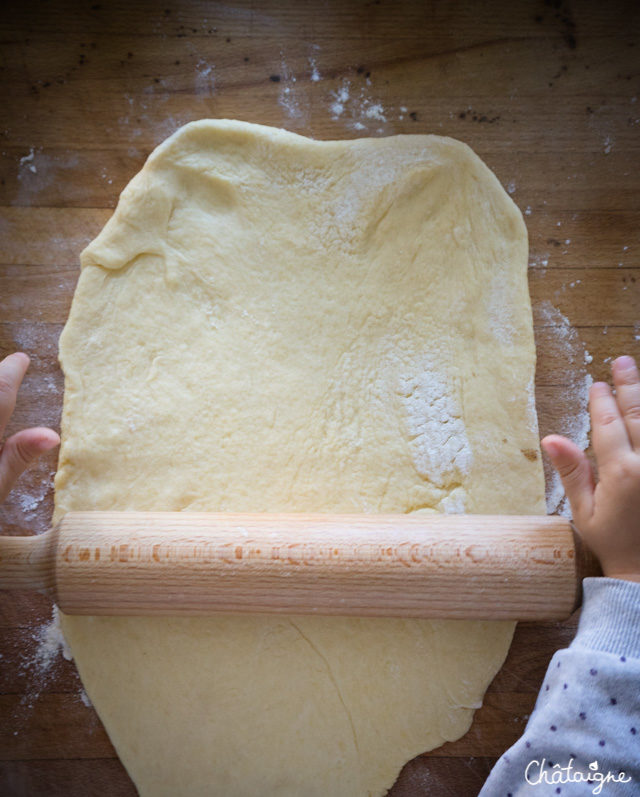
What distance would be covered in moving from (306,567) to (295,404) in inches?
14.7

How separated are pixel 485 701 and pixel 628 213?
130cm

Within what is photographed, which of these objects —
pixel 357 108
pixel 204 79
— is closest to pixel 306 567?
pixel 357 108

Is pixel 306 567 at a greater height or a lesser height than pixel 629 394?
lesser

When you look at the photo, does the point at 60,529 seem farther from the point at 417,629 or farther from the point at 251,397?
the point at 417,629

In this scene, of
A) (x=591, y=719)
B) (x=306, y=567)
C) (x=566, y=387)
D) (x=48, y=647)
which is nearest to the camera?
(x=591, y=719)

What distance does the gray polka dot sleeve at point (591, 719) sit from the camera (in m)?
1.11

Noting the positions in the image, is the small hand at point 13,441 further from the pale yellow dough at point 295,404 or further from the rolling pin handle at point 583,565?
the rolling pin handle at point 583,565

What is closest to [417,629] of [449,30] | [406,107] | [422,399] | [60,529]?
[422,399]

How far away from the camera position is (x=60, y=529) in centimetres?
128

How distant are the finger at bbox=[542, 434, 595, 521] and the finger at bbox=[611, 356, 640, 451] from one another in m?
0.11

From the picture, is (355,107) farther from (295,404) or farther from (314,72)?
(295,404)

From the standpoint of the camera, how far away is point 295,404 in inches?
56.2

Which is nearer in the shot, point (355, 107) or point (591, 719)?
point (591, 719)

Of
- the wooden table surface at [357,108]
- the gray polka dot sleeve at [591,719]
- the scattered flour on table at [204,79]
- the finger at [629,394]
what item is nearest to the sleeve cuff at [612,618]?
the gray polka dot sleeve at [591,719]
